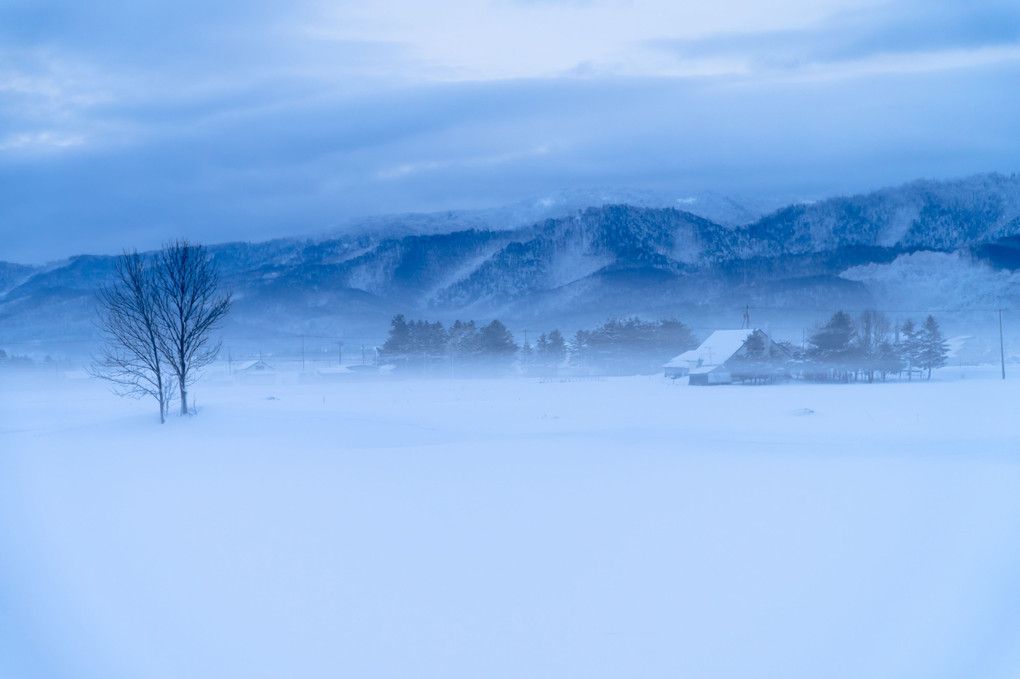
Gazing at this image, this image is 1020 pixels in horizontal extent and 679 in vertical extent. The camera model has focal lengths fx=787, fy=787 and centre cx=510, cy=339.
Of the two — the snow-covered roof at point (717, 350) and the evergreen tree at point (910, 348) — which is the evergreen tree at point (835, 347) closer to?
the evergreen tree at point (910, 348)

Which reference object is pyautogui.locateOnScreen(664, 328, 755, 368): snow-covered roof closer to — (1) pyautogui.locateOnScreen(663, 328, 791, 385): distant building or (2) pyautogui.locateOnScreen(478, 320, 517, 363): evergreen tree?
(1) pyautogui.locateOnScreen(663, 328, 791, 385): distant building

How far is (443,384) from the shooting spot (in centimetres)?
5647

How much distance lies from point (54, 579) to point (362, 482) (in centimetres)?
681

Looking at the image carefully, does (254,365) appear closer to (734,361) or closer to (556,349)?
(556,349)

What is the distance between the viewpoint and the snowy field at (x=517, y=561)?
22.6ft

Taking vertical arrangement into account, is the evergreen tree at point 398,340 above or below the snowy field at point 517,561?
above

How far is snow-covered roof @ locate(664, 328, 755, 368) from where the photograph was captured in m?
56.3

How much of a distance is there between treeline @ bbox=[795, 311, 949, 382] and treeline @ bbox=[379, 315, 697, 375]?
45.3 feet

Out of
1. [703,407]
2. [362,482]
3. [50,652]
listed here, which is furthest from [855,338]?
[50,652]

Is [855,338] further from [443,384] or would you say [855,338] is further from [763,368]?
[443,384]

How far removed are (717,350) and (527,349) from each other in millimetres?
16892

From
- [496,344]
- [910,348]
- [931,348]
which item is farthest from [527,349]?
[931,348]

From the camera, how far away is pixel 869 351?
53719mm

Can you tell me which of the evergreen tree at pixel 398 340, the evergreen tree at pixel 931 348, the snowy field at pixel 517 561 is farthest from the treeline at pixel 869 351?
the snowy field at pixel 517 561
